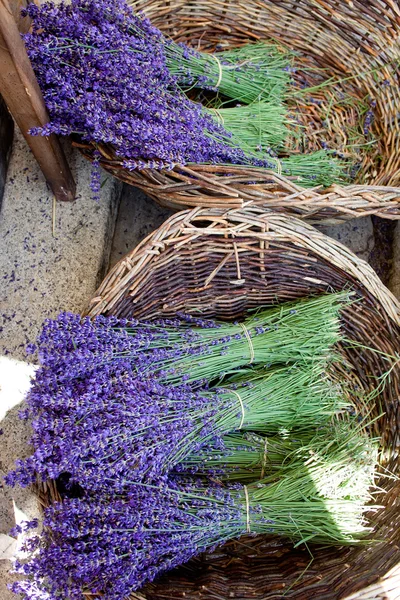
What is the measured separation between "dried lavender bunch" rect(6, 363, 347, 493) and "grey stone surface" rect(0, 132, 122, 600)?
365 mm

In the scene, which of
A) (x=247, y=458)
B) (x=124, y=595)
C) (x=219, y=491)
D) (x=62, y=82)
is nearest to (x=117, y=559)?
(x=124, y=595)

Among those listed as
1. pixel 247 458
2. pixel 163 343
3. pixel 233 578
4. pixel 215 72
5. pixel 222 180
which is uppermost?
pixel 215 72

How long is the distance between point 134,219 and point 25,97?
27.8 inches

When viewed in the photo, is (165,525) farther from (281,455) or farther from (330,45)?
(330,45)

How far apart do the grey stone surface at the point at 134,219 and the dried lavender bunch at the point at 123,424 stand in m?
0.74

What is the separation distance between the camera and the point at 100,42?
4.52ft

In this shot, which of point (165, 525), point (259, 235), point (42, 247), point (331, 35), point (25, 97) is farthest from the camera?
point (331, 35)

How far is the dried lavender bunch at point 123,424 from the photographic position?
3.78ft

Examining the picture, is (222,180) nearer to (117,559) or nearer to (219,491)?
(219,491)

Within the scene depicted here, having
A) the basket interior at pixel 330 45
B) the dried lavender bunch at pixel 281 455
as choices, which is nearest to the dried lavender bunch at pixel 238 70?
the basket interior at pixel 330 45

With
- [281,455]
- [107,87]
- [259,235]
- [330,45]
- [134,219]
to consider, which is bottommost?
[281,455]

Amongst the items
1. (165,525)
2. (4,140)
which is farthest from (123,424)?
(4,140)

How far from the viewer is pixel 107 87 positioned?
→ 1404 millimetres

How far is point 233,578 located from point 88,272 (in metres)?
0.94
